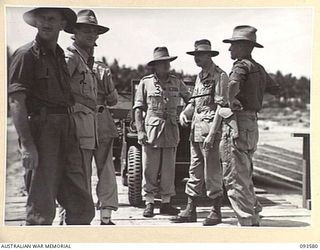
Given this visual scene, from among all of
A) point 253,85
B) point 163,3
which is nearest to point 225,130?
point 253,85

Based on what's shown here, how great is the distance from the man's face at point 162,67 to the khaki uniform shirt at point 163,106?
0.02 metres

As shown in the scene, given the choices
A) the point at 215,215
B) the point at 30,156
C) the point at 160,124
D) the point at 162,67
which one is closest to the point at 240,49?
the point at 162,67

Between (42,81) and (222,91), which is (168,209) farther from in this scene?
(42,81)

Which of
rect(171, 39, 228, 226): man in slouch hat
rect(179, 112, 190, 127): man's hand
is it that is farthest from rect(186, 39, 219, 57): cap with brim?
rect(179, 112, 190, 127): man's hand

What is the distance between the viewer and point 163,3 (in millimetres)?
2139

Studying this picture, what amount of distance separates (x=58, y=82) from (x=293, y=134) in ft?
2.85

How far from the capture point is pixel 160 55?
216cm

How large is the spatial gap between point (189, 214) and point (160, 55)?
23.2 inches

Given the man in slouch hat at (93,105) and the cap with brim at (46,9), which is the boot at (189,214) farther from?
the cap with brim at (46,9)

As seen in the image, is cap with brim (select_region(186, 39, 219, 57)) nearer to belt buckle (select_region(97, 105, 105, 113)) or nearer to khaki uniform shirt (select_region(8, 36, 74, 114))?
belt buckle (select_region(97, 105, 105, 113))

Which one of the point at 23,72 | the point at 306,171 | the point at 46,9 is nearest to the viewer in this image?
the point at 23,72

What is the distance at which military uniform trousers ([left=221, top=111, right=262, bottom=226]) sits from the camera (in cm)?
211

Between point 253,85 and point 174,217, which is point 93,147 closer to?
point 174,217

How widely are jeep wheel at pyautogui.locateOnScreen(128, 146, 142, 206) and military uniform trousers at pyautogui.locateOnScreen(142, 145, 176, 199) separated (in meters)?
0.02
